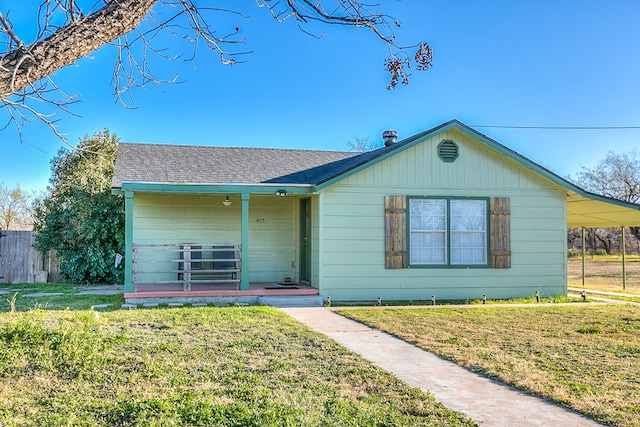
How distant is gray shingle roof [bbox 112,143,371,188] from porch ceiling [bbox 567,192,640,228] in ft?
16.1

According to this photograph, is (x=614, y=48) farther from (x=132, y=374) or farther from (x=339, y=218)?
(x=132, y=374)

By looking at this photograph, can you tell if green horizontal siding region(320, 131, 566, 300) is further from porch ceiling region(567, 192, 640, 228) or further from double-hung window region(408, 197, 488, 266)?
porch ceiling region(567, 192, 640, 228)

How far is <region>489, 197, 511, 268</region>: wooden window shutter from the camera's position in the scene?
11938 mm

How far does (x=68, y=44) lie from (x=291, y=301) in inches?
313

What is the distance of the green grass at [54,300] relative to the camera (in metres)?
10.1

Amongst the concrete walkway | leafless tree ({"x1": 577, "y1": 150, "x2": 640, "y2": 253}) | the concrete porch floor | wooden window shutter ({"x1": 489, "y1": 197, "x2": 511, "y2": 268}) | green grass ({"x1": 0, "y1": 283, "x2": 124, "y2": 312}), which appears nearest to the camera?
the concrete walkway

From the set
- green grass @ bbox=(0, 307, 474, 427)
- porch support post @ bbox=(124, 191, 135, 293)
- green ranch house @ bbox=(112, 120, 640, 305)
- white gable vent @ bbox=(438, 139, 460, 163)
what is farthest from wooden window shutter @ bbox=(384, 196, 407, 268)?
porch support post @ bbox=(124, 191, 135, 293)

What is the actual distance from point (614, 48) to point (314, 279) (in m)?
11.5

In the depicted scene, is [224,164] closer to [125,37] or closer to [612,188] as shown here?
[125,37]

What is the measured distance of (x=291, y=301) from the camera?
1090 centimetres

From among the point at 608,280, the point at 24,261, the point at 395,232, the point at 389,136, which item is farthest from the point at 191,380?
the point at 608,280

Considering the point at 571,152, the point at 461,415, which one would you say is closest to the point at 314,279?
the point at 461,415

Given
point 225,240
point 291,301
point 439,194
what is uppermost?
point 439,194

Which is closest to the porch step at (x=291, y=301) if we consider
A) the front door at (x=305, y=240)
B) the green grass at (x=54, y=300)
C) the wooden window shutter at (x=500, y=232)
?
the front door at (x=305, y=240)
